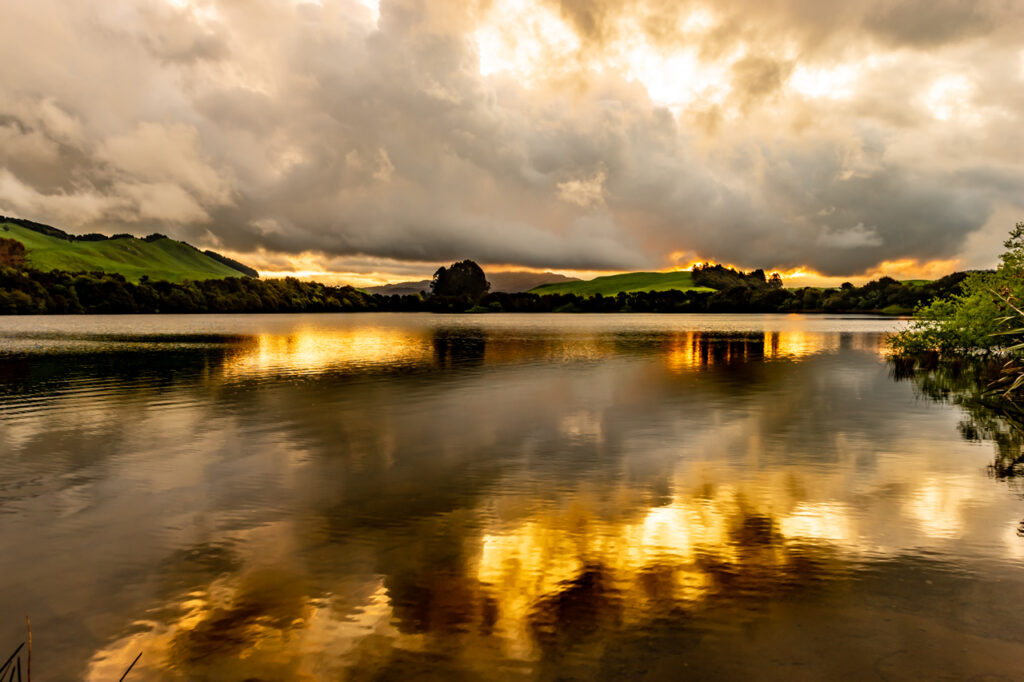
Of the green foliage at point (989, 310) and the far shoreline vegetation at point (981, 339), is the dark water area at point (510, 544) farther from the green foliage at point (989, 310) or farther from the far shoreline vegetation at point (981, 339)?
the green foliage at point (989, 310)

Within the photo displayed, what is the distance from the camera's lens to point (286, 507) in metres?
17.1

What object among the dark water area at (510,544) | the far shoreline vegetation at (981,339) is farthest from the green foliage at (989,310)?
the dark water area at (510,544)

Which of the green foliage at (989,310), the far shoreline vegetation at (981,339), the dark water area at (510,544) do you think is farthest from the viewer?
the green foliage at (989,310)

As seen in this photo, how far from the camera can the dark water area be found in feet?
31.8

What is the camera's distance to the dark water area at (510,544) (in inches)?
382

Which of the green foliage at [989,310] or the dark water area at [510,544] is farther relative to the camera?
the green foliage at [989,310]

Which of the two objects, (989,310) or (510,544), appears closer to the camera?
(510,544)

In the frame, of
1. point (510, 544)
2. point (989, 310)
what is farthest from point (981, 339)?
point (510, 544)

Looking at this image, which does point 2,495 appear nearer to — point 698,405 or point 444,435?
point 444,435

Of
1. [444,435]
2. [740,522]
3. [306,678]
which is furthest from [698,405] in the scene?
[306,678]

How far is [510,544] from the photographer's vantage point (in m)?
14.2

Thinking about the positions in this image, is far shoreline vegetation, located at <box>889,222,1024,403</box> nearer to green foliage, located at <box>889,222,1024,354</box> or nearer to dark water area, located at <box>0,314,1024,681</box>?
green foliage, located at <box>889,222,1024,354</box>

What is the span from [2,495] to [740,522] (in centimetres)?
2159

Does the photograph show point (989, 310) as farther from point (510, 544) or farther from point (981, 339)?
point (510, 544)
